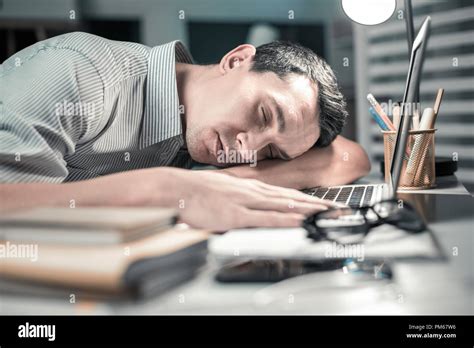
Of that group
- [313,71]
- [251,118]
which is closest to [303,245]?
[251,118]

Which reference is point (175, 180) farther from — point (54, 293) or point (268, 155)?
point (268, 155)

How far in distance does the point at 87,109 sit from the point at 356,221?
1.15 feet

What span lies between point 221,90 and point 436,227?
0.38 m

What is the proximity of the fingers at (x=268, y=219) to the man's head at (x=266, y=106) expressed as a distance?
0.22 meters

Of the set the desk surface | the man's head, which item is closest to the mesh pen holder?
the man's head

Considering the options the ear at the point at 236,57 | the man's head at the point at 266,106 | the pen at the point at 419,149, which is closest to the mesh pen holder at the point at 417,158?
the pen at the point at 419,149

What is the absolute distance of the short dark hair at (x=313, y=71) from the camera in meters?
0.82

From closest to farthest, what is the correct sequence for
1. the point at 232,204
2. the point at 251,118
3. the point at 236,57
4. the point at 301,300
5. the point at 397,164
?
the point at 301,300 → the point at 232,204 → the point at 397,164 → the point at 251,118 → the point at 236,57

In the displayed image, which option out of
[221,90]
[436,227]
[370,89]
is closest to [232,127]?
[221,90]

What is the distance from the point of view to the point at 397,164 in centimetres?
66

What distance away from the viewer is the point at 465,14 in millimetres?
1135

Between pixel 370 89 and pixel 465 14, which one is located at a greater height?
pixel 465 14

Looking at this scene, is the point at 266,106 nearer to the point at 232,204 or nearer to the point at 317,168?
the point at 317,168

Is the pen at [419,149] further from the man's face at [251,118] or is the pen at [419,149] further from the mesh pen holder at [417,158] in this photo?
the man's face at [251,118]
